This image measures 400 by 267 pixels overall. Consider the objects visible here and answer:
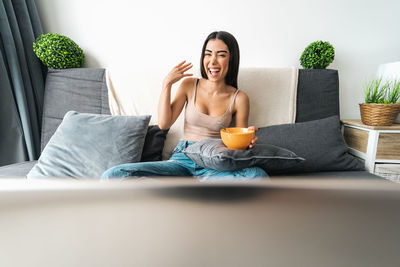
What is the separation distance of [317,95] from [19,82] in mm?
1915

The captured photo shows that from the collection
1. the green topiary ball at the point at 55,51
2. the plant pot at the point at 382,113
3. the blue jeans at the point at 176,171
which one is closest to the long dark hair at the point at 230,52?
the blue jeans at the point at 176,171

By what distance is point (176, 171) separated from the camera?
0.97 metres

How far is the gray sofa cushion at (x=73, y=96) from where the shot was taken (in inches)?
56.4

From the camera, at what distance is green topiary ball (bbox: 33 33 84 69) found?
4.50ft

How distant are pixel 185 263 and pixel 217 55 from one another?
1197 mm

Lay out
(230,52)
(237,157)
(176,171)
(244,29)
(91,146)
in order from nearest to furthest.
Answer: (237,157), (176,171), (91,146), (230,52), (244,29)

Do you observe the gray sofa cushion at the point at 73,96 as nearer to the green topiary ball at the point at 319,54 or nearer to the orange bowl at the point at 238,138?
the orange bowl at the point at 238,138

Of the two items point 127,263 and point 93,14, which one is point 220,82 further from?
point 127,263

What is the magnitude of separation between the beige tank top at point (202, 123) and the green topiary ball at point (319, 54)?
2.02 feet

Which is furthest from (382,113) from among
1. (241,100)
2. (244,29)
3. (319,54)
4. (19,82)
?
(19,82)

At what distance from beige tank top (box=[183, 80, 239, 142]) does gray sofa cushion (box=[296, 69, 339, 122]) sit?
480 mm

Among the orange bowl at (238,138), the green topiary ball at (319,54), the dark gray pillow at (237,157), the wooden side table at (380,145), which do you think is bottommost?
the wooden side table at (380,145)

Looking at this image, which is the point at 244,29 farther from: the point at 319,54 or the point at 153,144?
the point at 153,144

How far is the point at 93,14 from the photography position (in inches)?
62.5
